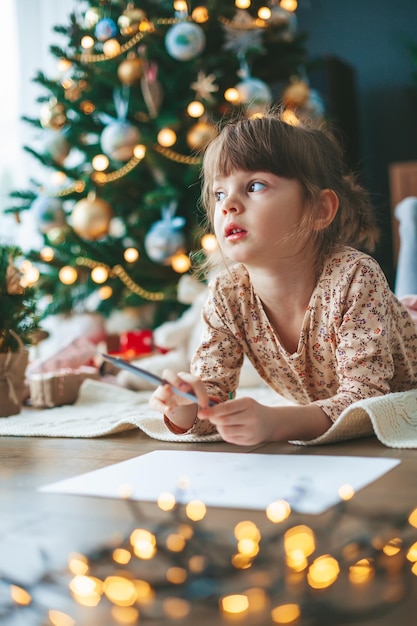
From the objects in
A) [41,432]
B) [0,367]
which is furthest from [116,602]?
[0,367]

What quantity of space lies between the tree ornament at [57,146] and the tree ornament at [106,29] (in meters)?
0.36

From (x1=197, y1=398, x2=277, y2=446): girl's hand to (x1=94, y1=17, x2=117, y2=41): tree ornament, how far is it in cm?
204

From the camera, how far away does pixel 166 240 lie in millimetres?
2516

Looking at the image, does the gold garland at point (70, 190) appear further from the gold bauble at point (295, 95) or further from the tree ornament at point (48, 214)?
the gold bauble at point (295, 95)

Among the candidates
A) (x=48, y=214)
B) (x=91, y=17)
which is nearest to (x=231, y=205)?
(x=48, y=214)

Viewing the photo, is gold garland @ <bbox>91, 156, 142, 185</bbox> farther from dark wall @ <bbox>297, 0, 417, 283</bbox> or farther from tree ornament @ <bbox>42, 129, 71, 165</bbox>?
dark wall @ <bbox>297, 0, 417, 283</bbox>

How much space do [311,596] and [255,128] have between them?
80 centimetres

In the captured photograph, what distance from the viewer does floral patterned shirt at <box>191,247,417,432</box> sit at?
42.0 inches

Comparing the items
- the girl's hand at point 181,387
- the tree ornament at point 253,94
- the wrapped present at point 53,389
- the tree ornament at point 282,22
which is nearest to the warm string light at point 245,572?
the girl's hand at point 181,387

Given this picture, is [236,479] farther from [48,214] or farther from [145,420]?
[48,214]

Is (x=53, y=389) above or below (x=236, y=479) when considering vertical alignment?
below

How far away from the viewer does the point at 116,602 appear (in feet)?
1.58

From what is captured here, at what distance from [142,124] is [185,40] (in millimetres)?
358

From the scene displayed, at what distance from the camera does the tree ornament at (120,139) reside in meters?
2.57
